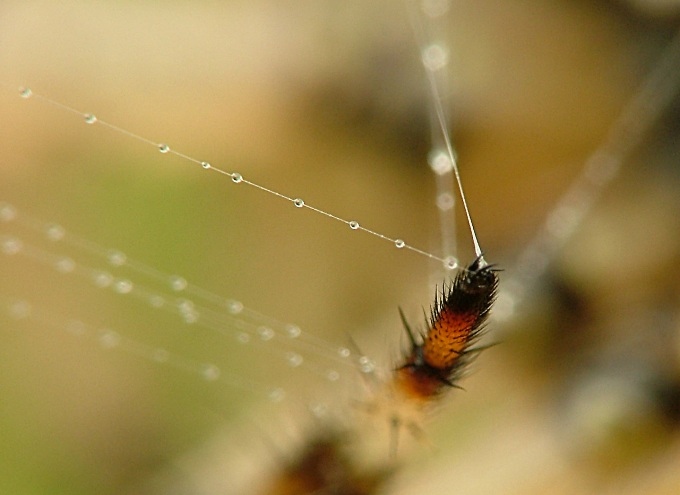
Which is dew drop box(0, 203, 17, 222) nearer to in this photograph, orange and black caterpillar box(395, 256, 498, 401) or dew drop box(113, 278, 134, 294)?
dew drop box(113, 278, 134, 294)

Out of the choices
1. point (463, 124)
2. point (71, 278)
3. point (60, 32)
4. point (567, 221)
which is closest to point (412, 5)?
point (463, 124)

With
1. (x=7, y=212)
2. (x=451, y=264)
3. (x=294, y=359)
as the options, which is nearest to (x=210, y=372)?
(x=294, y=359)

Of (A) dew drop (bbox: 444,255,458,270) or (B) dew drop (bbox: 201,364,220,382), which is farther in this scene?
(B) dew drop (bbox: 201,364,220,382)

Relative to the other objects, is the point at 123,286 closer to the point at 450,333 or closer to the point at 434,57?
the point at 434,57

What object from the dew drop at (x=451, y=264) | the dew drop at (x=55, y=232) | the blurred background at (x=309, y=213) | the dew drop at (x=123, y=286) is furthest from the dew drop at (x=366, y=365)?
the dew drop at (x=55, y=232)

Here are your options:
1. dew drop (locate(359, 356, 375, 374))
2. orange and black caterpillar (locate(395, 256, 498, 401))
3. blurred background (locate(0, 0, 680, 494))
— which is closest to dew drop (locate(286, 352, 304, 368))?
blurred background (locate(0, 0, 680, 494))

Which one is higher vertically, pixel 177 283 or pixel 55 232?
pixel 55 232

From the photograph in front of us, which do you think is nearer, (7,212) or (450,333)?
(450,333)
